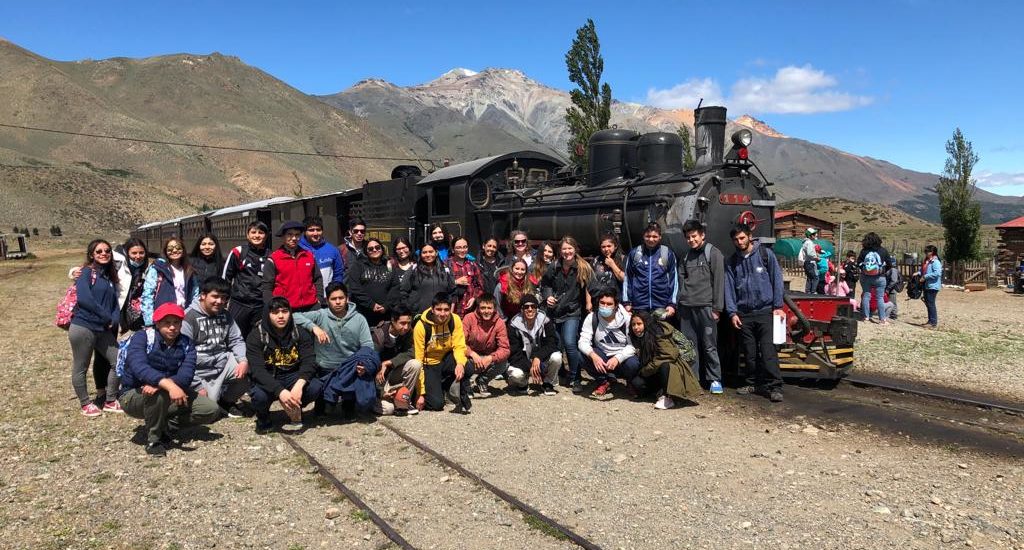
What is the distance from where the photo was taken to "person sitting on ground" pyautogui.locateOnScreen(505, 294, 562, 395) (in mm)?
7516

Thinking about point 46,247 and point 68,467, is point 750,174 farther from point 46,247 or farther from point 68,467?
point 46,247

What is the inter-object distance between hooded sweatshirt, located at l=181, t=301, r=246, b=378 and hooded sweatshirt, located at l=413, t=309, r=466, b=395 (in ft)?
5.65

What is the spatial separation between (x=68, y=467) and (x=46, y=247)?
52968 millimetres

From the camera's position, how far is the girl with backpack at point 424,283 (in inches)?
296

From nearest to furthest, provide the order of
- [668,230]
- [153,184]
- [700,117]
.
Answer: [668,230]
[700,117]
[153,184]

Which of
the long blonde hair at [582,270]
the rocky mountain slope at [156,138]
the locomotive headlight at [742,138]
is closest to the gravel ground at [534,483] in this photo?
the long blonde hair at [582,270]

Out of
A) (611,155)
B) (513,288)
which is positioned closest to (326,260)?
(513,288)

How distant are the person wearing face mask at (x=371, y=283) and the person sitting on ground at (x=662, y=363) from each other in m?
2.85

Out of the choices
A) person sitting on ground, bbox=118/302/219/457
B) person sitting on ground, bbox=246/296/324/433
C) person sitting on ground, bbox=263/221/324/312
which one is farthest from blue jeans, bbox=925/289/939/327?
person sitting on ground, bbox=118/302/219/457

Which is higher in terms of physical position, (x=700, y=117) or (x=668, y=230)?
(x=700, y=117)

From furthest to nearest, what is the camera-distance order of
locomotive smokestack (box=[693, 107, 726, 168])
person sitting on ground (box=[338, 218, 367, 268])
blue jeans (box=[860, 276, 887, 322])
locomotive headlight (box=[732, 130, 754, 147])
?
blue jeans (box=[860, 276, 887, 322]), locomotive smokestack (box=[693, 107, 726, 168]), locomotive headlight (box=[732, 130, 754, 147]), person sitting on ground (box=[338, 218, 367, 268])

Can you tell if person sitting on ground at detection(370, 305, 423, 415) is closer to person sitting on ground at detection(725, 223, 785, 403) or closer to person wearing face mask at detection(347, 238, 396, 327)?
person wearing face mask at detection(347, 238, 396, 327)

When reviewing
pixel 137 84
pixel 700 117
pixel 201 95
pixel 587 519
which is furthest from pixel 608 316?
pixel 137 84

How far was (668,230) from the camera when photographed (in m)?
8.69
